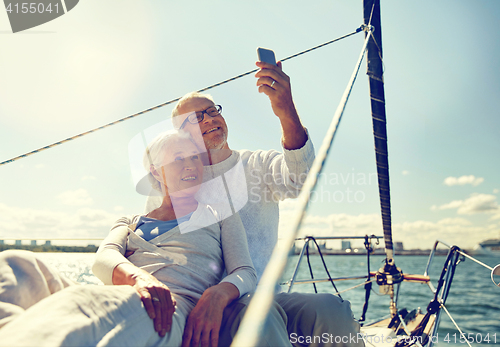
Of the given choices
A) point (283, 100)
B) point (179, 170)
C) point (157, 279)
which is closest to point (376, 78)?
point (283, 100)

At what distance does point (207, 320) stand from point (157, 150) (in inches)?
29.4

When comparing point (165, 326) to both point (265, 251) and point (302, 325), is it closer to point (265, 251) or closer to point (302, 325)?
point (302, 325)

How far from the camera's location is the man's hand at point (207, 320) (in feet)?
2.74

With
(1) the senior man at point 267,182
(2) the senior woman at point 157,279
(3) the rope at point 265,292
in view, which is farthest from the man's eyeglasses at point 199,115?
(3) the rope at point 265,292

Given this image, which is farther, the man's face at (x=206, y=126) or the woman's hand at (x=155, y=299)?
the man's face at (x=206, y=126)

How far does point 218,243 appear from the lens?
117 cm

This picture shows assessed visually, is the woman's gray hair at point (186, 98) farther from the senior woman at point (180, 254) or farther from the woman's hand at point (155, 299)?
the woman's hand at point (155, 299)

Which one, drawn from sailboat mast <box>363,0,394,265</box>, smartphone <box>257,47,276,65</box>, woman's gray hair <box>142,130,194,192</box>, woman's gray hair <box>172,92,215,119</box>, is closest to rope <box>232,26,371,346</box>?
smartphone <box>257,47,276,65</box>

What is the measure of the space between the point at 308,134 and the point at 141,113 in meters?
0.97

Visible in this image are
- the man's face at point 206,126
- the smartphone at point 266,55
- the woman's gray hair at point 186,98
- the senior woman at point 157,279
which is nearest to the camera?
the senior woman at point 157,279

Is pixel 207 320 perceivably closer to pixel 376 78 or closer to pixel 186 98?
pixel 186 98

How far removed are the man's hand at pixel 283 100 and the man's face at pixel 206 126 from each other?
0.38m

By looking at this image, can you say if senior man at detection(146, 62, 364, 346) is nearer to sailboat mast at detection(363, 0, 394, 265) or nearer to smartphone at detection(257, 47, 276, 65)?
smartphone at detection(257, 47, 276, 65)

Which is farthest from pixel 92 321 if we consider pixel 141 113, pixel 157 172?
pixel 141 113
